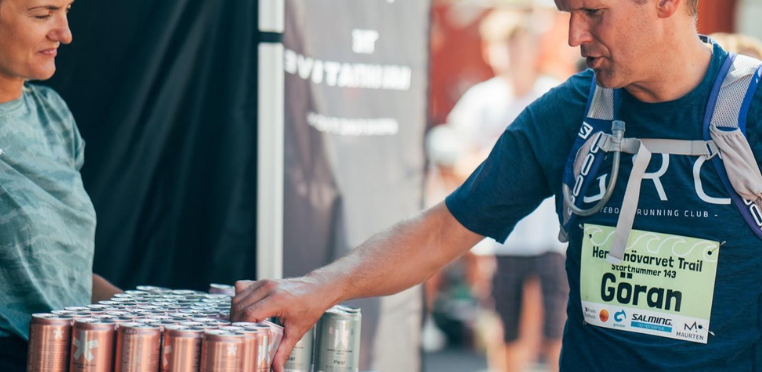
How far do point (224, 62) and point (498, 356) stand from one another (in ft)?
12.6

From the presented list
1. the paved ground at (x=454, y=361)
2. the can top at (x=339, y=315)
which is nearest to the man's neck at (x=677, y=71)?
the can top at (x=339, y=315)

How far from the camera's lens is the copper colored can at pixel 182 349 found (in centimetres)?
229

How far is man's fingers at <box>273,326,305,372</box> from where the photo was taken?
2.54 meters

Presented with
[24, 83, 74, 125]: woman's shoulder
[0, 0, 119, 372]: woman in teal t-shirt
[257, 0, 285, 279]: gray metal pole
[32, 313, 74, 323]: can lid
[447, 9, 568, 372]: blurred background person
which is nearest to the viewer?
[32, 313, 74, 323]: can lid

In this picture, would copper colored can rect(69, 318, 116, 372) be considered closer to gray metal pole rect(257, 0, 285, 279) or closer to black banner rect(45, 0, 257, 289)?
gray metal pole rect(257, 0, 285, 279)

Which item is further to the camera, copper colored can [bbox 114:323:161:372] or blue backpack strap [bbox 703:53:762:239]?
blue backpack strap [bbox 703:53:762:239]

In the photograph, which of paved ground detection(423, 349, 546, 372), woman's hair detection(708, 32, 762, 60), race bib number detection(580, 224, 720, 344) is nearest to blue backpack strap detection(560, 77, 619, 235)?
race bib number detection(580, 224, 720, 344)

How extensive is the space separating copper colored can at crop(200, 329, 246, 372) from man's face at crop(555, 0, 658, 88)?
1.15m

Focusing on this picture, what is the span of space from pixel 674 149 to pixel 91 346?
1511 millimetres

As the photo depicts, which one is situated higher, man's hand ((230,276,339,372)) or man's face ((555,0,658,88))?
man's face ((555,0,658,88))

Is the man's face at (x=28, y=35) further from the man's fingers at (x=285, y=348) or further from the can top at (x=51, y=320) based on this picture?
the man's fingers at (x=285, y=348)

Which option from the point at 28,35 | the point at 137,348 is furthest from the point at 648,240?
the point at 28,35

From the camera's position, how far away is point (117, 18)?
374 cm

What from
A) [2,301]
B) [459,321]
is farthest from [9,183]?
[459,321]
